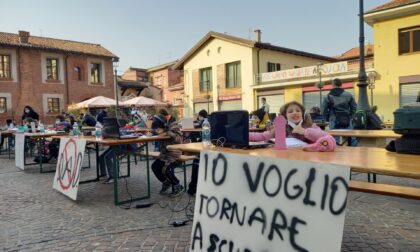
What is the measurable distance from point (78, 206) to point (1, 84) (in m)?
24.6

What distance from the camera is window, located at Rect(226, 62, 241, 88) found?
27.4 meters

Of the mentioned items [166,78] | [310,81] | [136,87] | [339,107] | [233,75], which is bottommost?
[339,107]

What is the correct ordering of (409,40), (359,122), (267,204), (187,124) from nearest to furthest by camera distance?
(267,204) → (359,122) → (187,124) → (409,40)

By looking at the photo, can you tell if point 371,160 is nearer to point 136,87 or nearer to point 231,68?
point 231,68

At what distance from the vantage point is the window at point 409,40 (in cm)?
1739

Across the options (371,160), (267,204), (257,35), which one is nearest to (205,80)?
(257,35)

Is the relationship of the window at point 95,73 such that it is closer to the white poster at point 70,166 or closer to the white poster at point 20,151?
the white poster at point 20,151

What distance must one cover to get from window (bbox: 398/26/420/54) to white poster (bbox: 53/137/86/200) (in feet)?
56.8

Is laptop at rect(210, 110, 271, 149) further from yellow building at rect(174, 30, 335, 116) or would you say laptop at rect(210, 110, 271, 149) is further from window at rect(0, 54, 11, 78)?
window at rect(0, 54, 11, 78)

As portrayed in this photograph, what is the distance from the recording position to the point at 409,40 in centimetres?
1767

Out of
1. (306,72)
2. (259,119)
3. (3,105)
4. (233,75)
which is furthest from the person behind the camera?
(233,75)

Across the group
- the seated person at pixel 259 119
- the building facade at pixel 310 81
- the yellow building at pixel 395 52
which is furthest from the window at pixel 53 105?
the seated person at pixel 259 119

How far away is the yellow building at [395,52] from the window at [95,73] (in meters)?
21.9

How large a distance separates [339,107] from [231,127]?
167 inches
